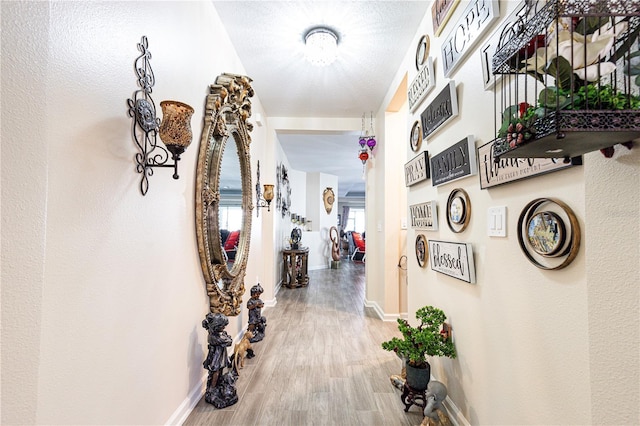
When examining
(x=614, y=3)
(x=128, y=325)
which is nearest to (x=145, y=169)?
(x=128, y=325)

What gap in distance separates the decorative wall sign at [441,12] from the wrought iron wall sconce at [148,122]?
1470 millimetres

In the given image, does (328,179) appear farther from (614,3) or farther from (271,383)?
(614,3)

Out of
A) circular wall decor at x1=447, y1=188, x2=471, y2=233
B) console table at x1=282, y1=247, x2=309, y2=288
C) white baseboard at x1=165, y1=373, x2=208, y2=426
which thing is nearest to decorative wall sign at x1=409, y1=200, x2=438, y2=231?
circular wall decor at x1=447, y1=188, x2=471, y2=233

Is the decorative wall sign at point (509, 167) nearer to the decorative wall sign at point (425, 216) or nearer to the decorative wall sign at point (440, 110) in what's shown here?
the decorative wall sign at point (440, 110)

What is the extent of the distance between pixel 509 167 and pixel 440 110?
2.27ft

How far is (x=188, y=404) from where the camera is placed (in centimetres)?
157

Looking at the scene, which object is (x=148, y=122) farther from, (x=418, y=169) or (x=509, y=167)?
(x=418, y=169)

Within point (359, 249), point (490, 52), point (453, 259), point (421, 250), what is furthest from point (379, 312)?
point (359, 249)

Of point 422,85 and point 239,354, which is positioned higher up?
point 422,85

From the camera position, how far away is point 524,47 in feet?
2.37

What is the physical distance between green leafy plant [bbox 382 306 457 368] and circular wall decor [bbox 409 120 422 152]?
1.12 m

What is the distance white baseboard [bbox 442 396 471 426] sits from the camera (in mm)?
1425

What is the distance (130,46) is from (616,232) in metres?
1.63

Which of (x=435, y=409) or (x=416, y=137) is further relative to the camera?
(x=416, y=137)
